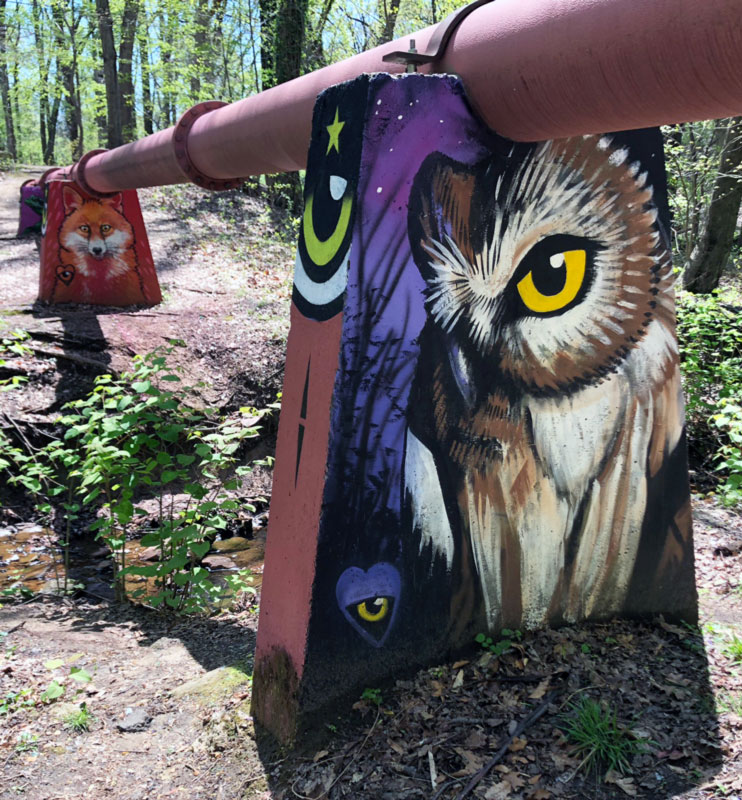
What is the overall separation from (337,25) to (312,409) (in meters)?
15.6

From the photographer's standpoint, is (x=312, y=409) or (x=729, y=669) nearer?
(x=312, y=409)

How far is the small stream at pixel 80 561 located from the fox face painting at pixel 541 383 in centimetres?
271

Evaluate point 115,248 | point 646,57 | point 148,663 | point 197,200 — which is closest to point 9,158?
point 197,200

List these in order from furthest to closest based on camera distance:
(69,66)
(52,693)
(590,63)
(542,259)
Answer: (69,66)
(52,693)
(542,259)
(590,63)

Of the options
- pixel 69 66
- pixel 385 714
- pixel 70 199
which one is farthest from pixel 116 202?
pixel 69 66

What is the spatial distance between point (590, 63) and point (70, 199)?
776 centimetres

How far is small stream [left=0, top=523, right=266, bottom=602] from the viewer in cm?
511

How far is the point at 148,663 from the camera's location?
3543 mm

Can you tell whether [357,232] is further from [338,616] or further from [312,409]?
[338,616]

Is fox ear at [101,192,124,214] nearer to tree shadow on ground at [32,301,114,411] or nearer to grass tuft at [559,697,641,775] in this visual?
tree shadow on ground at [32,301,114,411]

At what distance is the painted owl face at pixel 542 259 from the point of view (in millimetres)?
2471

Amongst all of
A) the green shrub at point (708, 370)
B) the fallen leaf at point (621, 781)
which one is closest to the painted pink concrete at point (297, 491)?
the fallen leaf at point (621, 781)

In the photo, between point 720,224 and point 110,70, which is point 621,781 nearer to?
point 720,224

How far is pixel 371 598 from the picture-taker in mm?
2514
